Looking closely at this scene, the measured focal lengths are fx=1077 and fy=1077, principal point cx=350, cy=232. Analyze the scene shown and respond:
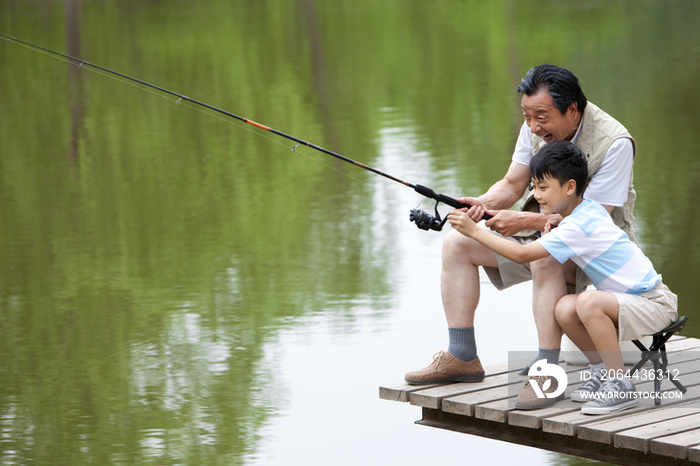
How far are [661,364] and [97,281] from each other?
379 centimetres

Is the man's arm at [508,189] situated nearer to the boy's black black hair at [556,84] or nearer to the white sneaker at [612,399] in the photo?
the boy's black black hair at [556,84]

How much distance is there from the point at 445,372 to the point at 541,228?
19.9 inches

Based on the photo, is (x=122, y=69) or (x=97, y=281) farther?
(x=122, y=69)

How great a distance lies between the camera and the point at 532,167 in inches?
114

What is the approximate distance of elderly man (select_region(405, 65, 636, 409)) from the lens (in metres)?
2.88

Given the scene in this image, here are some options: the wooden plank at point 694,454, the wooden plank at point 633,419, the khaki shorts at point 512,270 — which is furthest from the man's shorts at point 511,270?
the wooden plank at point 694,454

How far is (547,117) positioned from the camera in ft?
9.86

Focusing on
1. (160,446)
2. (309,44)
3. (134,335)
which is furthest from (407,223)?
(309,44)

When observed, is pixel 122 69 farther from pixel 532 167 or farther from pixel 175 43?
pixel 532 167

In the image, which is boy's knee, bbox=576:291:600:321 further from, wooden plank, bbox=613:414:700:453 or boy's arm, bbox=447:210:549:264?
wooden plank, bbox=613:414:700:453

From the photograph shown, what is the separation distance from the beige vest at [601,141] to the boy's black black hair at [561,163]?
12cm

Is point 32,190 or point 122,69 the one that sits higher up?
point 122,69

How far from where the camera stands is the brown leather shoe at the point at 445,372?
312 cm

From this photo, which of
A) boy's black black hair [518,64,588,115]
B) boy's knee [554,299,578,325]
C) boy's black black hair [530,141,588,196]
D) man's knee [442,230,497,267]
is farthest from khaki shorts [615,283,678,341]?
boy's black black hair [518,64,588,115]
